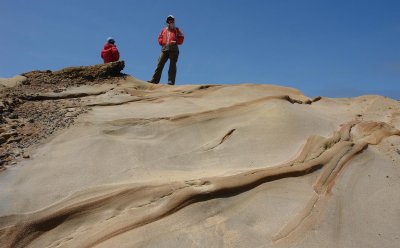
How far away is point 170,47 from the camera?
31.8 ft

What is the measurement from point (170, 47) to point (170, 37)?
0.70 feet

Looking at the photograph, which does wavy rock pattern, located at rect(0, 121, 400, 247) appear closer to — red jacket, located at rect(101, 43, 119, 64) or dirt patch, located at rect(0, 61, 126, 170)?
dirt patch, located at rect(0, 61, 126, 170)

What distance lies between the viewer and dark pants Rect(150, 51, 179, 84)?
9711 mm

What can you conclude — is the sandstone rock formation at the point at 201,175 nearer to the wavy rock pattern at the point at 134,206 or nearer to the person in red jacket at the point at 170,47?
the wavy rock pattern at the point at 134,206

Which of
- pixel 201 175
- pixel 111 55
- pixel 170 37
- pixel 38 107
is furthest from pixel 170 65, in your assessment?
pixel 201 175

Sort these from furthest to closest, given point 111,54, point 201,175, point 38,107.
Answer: point 111,54
point 38,107
point 201,175

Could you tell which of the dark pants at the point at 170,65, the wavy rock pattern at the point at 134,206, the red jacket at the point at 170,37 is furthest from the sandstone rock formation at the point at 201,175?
the red jacket at the point at 170,37

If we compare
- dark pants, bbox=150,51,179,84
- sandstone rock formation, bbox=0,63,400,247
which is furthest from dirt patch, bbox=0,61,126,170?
dark pants, bbox=150,51,179,84

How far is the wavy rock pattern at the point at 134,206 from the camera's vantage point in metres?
3.94

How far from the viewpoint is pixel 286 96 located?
23.5ft

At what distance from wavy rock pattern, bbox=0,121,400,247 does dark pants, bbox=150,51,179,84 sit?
5.04 metres

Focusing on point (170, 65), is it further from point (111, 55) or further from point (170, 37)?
point (111, 55)

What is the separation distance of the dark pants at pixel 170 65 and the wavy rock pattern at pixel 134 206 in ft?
16.5

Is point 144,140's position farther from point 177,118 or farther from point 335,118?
point 335,118
